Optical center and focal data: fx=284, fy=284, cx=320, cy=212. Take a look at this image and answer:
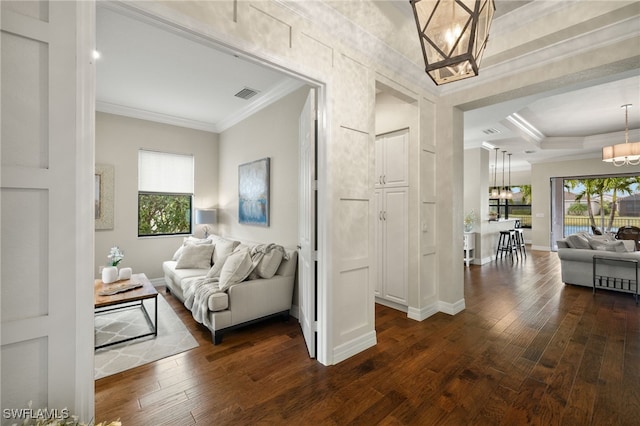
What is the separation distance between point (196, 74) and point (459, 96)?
129 inches

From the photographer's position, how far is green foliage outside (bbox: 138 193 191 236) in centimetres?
505

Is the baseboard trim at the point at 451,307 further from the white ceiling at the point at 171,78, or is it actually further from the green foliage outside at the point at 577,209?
the green foliage outside at the point at 577,209

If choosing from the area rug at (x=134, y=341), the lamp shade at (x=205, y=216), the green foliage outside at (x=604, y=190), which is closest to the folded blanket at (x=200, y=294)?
the area rug at (x=134, y=341)

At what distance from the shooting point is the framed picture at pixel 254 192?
13.9 feet

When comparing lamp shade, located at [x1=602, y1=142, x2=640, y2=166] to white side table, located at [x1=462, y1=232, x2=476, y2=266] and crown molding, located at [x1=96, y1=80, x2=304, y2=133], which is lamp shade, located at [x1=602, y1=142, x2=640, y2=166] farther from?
crown molding, located at [x1=96, y1=80, x2=304, y2=133]

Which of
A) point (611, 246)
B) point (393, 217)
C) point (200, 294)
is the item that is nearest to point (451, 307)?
point (393, 217)

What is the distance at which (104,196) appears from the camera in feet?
15.0

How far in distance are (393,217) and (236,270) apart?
2045 millimetres

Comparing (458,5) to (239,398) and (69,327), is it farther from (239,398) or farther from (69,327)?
(239,398)

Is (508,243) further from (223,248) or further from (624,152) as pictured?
(223,248)

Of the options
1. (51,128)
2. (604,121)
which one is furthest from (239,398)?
(604,121)

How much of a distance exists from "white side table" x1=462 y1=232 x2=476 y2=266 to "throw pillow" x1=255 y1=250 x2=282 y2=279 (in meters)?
4.78

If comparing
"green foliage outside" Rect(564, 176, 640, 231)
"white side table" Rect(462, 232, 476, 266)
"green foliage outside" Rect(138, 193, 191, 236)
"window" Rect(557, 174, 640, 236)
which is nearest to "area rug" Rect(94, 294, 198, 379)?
"green foliage outside" Rect(138, 193, 191, 236)

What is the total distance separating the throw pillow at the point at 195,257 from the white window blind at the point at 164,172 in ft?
4.93
